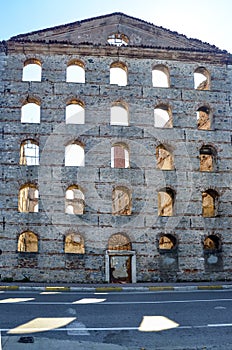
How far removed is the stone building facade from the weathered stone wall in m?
0.05

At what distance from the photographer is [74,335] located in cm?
761

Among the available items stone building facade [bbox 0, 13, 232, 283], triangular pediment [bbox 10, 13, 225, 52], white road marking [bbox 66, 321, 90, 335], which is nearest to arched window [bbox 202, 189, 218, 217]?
stone building facade [bbox 0, 13, 232, 283]

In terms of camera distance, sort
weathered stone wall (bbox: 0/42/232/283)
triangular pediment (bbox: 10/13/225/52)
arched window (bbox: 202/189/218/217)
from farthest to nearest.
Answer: triangular pediment (bbox: 10/13/225/52) < arched window (bbox: 202/189/218/217) < weathered stone wall (bbox: 0/42/232/283)

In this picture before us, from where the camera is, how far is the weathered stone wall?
2003cm

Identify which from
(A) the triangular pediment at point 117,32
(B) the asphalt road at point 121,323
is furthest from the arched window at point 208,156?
(B) the asphalt road at point 121,323

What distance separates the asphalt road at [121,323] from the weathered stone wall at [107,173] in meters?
7.78

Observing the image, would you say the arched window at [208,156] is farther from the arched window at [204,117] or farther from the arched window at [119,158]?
the arched window at [119,158]

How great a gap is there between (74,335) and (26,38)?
19.7 m

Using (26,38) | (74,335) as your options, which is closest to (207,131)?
(26,38)

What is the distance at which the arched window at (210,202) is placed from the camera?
72.0 ft

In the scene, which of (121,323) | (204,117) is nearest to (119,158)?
(204,117)

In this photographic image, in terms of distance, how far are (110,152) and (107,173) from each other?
3.95 feet

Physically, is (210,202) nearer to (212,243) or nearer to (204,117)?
(212,243)

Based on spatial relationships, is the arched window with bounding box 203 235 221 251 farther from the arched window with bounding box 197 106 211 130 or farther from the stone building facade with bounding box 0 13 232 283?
the arched window with bounding box 197 106 211 130
